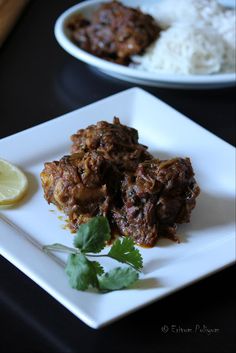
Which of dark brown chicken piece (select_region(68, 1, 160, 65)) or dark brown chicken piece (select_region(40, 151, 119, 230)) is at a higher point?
dark brown chicken piece (select_region(40, 151, 119, 230))

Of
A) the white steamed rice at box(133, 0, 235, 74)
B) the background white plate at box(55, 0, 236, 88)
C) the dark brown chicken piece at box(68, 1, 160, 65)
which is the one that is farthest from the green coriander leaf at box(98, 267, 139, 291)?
the dark brown chicken piece at box(68, 1, 160, 65)

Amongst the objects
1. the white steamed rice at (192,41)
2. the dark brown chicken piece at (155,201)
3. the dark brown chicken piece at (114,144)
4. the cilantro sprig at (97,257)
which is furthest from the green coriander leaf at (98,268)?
the white steamed rice at (192,41)

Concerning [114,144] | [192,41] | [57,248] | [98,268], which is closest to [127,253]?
[98,268]

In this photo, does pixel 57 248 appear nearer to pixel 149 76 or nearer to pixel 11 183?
pixel 11 183


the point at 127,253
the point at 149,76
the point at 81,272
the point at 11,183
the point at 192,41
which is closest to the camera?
the point at 81,272

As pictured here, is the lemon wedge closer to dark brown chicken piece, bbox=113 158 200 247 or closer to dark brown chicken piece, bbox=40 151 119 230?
dark brown chicken piece, bbox=40 151 119 230

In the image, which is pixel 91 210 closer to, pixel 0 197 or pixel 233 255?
pixel 0 197

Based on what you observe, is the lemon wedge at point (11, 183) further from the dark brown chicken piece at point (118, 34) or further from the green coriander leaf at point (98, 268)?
the dark brown chicken piece at point (118, 34)
